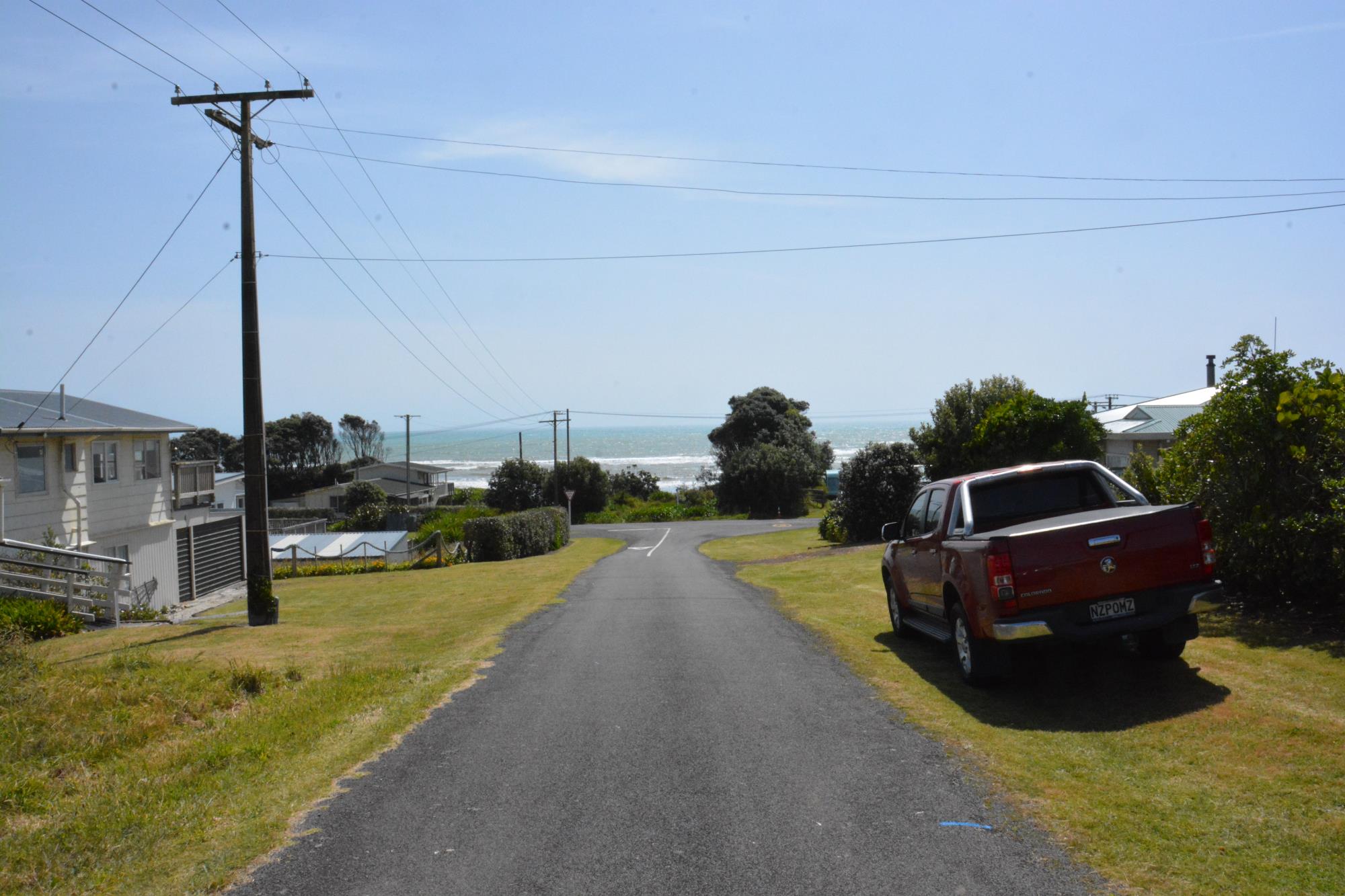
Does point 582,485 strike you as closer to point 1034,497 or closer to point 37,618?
point 37,618

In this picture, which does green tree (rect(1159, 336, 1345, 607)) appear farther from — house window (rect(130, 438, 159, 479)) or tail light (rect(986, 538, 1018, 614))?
house window (rect(130, 438, 159, 479))

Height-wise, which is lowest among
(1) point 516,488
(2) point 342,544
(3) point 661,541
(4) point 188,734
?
(3) point 661,541

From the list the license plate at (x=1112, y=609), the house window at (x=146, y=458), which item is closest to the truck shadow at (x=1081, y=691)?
the license plate at (x=1112, y=609)

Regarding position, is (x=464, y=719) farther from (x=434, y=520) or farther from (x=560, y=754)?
(x=434, y=520)

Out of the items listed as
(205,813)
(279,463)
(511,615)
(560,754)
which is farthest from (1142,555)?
(279,463)

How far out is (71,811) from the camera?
6238 mm

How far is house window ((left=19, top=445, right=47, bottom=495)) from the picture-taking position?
20.4 meters

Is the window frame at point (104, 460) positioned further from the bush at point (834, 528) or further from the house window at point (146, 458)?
the bush at point (834, 528)

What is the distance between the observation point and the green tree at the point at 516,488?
251 ft

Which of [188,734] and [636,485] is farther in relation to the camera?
[636,485]

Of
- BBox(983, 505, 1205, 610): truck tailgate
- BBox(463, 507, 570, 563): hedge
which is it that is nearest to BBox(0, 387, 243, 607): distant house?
BBox(463, 507, 570, 563): hedge

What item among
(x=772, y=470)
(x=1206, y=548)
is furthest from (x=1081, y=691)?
(x=772, y=470)

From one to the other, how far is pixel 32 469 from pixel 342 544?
67.3 ft

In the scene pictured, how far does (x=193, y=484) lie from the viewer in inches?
1147
